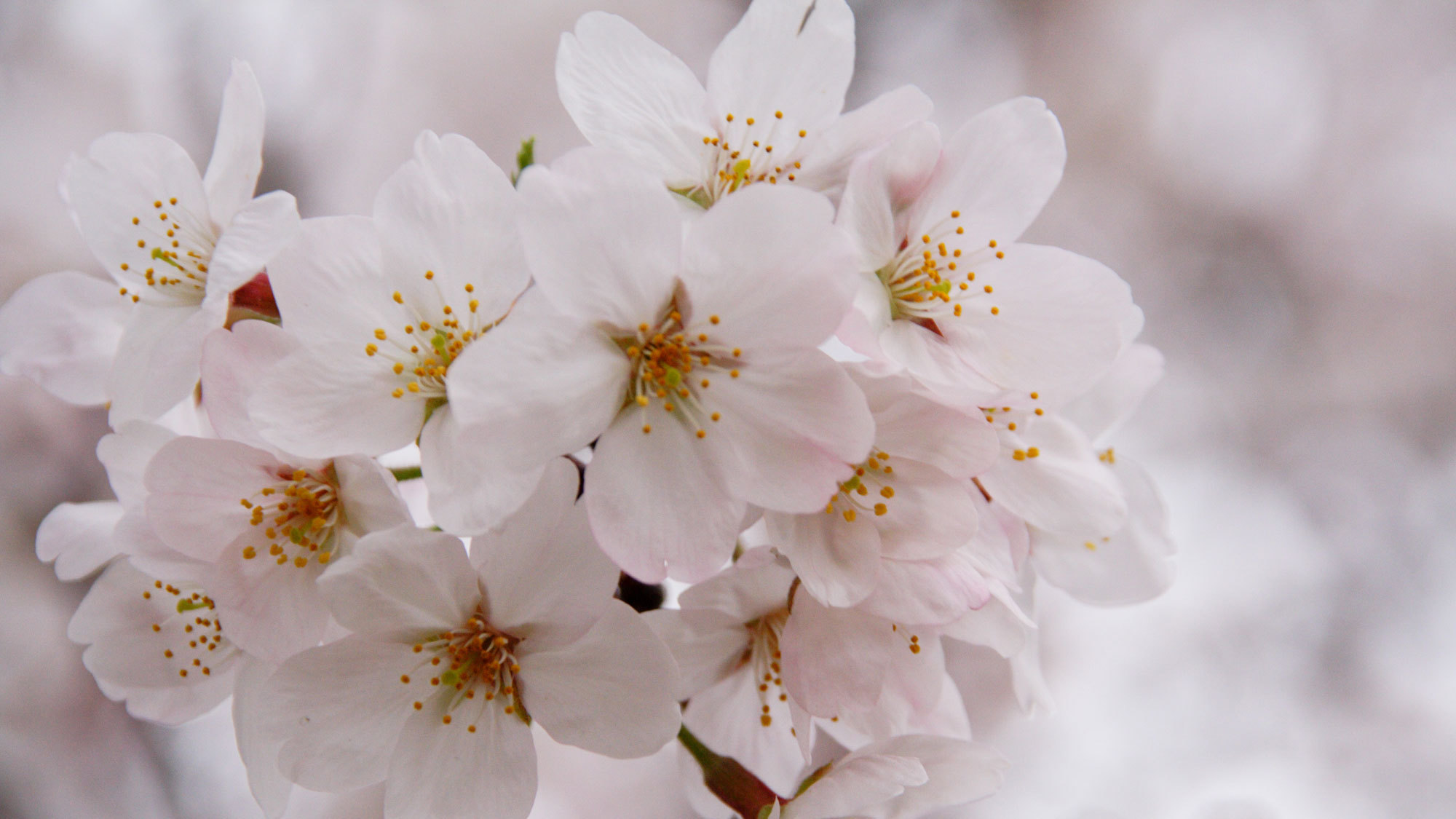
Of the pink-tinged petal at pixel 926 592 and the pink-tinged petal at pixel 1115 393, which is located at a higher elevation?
the pink-tinged petal at pixel 1115 393

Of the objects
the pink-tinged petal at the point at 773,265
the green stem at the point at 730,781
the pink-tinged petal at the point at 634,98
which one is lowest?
the green stem at the point at 730,781

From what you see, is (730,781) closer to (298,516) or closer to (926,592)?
(926,592)

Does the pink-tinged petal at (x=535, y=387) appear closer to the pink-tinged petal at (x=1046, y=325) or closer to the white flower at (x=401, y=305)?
the white flower at (x=401, y=305)

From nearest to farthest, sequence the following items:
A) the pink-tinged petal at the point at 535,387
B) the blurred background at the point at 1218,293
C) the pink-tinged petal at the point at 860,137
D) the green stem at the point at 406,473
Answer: the pink-tinged petal at the point at 535,387
the pink-tinged petal at the point at 860,137
the green stem at the point at 406,473
the blurred background at the point at 1218,293

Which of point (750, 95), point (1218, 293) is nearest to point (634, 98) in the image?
point (750, 95)

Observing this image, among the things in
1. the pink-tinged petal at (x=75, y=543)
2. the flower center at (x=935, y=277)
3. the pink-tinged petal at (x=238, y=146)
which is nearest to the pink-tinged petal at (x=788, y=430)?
the flower center at (x=935, y=277)

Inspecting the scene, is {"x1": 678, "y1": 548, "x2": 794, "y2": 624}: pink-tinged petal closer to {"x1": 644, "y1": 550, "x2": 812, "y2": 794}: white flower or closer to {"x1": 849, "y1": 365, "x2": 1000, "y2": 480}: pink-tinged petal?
{"x1": 644, "y1": 550, "x2": 812, "y2": 794}: white flower
